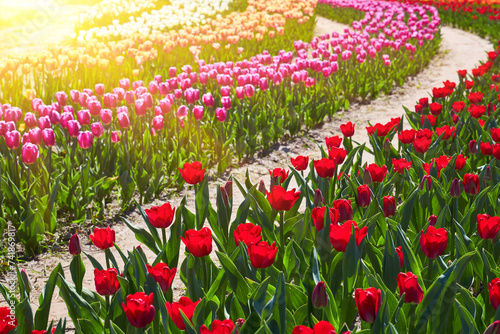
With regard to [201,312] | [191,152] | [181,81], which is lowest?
[191,152]

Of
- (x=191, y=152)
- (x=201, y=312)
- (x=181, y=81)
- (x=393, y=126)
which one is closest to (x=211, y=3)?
(x=181, y=81)

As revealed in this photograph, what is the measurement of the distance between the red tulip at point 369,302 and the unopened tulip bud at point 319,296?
0.14 meters

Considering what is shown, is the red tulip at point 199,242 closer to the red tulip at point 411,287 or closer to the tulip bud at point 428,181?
the red tulip at point 411,287

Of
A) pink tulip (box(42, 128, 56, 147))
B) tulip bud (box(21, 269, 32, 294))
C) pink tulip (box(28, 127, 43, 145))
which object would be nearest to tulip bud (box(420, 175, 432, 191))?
tulip bud (box(21, 269, 32, 294))

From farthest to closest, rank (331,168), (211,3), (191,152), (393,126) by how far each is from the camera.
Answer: (211,3)
(191,152)
(393,126)
(331,168)

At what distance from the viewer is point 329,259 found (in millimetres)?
2004

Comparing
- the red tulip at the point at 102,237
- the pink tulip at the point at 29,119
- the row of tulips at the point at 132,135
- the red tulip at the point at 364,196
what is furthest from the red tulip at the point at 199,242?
the pink tulip at the point at 29,119

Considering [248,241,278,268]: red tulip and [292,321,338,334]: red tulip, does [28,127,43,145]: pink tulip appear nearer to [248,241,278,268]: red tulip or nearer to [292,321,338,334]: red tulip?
[248,241,278,268]: red tulip

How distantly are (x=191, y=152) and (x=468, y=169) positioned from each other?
247 centimetres

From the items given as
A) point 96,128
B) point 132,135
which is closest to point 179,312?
point 96,128

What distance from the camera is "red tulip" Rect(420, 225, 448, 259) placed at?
1670mm

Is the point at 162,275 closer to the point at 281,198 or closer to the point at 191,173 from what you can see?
the point at 281,198

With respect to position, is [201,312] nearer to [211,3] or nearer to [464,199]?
[464,199]

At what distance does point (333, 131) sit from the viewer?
5.98m
